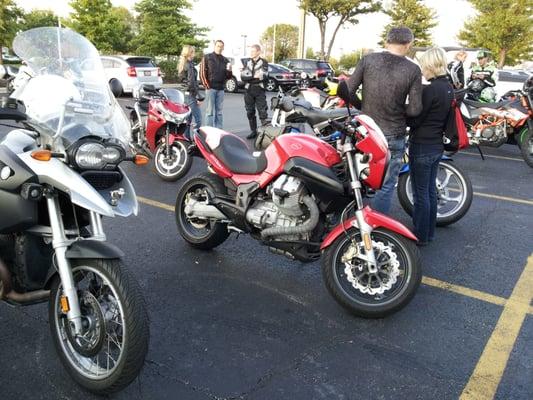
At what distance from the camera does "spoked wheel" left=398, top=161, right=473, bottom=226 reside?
5.38 m

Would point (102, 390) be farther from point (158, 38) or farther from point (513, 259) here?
point (158, 38)

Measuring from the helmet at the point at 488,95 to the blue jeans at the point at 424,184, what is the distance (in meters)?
7.22

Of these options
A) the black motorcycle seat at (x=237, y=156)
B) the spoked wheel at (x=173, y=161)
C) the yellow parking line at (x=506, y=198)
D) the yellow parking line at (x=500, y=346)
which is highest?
the black motorcycle seat at (x=237, y=156)

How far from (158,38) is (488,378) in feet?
108

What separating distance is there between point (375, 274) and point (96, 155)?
6.54 feet

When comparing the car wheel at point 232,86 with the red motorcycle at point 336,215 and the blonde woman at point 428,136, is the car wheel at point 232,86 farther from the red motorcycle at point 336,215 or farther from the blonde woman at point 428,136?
the red motorcycle at point 336,215

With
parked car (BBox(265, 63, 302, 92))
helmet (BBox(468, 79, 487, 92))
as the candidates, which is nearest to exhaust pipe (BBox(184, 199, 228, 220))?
helmet (BBox(468, 79, 487, 92))

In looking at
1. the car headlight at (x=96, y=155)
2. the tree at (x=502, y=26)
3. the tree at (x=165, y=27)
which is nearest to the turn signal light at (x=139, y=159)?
the car headlight at (x=96, y=155)

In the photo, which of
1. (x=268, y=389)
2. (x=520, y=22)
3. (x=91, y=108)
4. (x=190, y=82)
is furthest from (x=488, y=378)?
(x=520, y=22)

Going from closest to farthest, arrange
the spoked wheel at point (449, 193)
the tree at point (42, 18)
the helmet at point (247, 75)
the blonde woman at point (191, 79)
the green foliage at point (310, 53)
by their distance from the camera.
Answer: the spoked wheel at point (449, 193) < the blonde woman at point (191, 79) < the helmet at point (247, 75) < the tree at point (42, 18) < the green foliage at point (310, 53)

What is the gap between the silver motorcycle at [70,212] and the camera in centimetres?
245

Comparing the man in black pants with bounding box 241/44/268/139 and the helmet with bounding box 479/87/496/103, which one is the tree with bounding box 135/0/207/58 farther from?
the helmet with bounding box 479/87/496/103

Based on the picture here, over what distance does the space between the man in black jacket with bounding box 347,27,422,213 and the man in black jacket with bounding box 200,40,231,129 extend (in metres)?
5.47

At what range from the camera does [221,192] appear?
14.1 ft
